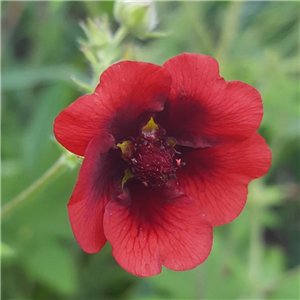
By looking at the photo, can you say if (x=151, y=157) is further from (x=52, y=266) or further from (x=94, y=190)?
(x=52, y=266)

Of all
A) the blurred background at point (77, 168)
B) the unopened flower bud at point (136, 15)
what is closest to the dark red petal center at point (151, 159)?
the unopened flower bud at point (136, 15)

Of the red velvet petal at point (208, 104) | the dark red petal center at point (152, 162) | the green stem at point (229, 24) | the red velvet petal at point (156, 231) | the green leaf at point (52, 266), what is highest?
the green stem at point (229, 24)

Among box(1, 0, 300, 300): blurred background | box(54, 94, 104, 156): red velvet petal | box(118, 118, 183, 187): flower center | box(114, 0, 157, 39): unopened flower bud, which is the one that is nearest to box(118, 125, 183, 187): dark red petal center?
box(118, 118, 183, 187): flower center

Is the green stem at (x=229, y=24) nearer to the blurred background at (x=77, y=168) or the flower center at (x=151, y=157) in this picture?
the blurred background at (x=77, y=168)

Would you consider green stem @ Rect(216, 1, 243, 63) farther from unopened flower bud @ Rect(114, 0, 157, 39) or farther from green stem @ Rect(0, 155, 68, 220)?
green stem @ Rect(0, 155, 68, 220)

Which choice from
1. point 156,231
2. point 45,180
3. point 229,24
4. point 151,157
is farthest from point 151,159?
point 229,24

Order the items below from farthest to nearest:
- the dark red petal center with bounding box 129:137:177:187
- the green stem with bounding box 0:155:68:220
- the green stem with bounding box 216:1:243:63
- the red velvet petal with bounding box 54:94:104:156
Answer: the green stem with bounding box 216:1:243:63 < the green stem with bounding box 0:155:68:220 < the dark red petal center with bounding box 129:137:177:187 < the red velvet petal with bounding box 54:94:104:156

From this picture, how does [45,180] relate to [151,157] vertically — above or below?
below
